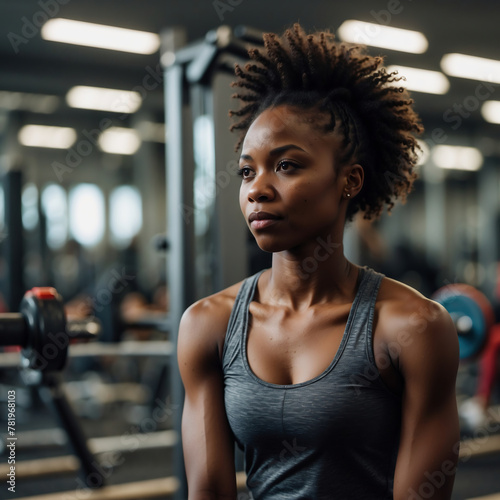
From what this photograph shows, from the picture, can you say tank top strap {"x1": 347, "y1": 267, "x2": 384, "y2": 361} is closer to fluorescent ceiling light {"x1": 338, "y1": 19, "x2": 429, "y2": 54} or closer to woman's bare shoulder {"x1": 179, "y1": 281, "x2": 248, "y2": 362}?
woman's bare shoulder {"x1": 179, "y1": 281, "x2": 248, "y2": 362}

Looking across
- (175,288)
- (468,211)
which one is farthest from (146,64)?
(468,211)

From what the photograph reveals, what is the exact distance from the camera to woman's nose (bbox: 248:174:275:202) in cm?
97

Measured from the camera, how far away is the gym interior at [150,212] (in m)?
2.09

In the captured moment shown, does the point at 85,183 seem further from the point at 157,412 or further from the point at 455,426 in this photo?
the point at 455,426

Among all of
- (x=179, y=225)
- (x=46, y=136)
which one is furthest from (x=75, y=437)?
(x=46, y=136)

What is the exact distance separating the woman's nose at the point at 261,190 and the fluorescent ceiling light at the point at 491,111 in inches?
328

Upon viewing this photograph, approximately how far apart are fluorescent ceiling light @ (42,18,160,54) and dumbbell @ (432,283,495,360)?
3954mm

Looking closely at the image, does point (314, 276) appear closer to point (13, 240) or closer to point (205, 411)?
point (205, 411)

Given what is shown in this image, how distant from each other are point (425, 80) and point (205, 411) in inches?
266

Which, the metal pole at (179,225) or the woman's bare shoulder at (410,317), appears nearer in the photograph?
the woman's bare shoulder at (410,317)

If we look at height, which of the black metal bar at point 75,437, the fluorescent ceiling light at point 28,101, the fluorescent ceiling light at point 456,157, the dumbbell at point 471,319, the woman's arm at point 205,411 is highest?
the fluorescent ceiling light at point 28,101

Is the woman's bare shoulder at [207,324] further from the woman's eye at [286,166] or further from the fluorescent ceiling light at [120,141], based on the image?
the fluorescent ceiling light at [120,141]

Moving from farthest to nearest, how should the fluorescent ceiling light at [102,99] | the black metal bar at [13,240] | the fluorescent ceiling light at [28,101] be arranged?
1. the fluorescent ceiling light at [28,101]
2. the fluorescent ceiling light at [102,99]
3. the black metal bar at [13,240]

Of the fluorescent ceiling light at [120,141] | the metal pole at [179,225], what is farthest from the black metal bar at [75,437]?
the fluorescent ceiling light at [120,141]
